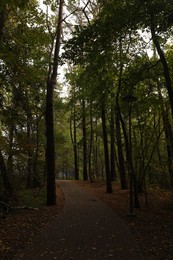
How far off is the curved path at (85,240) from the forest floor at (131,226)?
28 cm

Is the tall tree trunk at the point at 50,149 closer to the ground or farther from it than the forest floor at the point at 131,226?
farther from it

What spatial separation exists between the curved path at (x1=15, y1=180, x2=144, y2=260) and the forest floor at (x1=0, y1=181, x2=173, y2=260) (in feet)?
0.91

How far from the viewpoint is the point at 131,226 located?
7.96 m

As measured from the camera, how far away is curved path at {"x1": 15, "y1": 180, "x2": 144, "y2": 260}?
17.7 feet

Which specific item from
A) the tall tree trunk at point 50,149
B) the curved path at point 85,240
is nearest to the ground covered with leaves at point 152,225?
the curved path at point 85,240

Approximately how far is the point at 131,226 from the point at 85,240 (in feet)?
6.87

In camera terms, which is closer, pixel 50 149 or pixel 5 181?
pixel 5 181

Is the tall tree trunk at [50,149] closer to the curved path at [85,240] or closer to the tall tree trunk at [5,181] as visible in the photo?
the tall tree trunk at [5,181]

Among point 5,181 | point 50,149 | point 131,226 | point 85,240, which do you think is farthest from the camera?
point 50,149

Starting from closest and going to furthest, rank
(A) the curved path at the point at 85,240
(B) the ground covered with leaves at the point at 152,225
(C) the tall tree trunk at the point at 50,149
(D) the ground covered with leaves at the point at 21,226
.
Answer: (A) the curved path at the point at 85,240 → (B) the ground covered with leaves at the point at 152,225 → (D) the ground covered with leaves at the point at 21,226 → (C) the tall tree trunk at the point at 50,149

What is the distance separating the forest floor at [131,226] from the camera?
5785 millimetres

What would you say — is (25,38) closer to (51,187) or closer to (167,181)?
(51,187)

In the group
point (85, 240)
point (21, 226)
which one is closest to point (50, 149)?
point (21, 226)

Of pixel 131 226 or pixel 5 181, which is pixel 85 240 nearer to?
pixel 131 226
